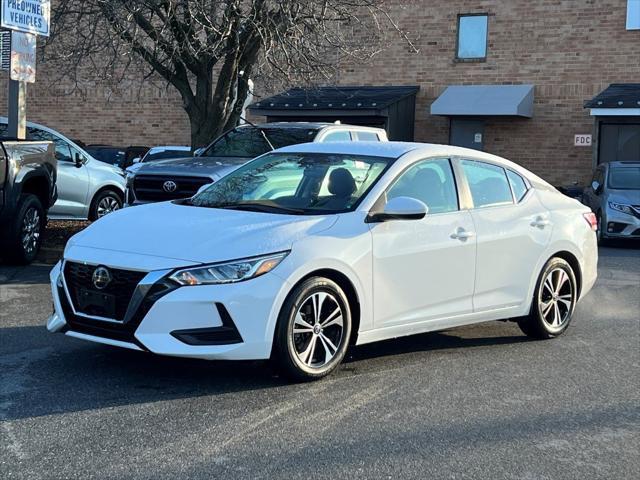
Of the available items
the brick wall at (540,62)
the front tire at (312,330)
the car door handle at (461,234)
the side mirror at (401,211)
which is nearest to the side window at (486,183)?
the car door handle at (461,234)

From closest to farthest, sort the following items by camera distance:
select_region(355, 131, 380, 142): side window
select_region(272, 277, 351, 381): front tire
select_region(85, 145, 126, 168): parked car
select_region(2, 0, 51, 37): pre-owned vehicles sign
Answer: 1. select_region(272, 277, 351, 381): front tire
2. select_region(2, 0, 51, 37): pre-owned vehicles sign
3. select_region(355, 131, 380, 142): side window
4. select_region(85, 145, 126, 168): parked car

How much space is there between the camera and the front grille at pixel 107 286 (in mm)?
5254

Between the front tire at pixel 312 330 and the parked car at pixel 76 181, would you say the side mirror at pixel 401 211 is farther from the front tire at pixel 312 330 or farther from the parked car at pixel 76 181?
the parked car at pixel 76 181

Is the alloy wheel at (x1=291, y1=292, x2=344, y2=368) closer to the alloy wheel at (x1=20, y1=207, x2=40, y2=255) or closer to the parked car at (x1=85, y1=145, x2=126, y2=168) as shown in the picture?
the alloy wheel at (x1=20, y1=207, x2=40, y2=255)

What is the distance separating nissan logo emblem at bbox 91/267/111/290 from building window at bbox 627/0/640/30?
20.8 m

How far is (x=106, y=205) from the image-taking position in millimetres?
14062

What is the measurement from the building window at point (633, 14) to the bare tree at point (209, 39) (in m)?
12.0

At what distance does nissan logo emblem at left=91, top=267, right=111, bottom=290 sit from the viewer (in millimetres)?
5344

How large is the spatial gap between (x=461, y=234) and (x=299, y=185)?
4.22 feet

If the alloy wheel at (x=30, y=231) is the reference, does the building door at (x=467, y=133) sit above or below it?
above

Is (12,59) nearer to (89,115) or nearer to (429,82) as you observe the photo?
(429,82)

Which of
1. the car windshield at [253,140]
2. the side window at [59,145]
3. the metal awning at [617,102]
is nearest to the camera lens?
the car windshield at [253,140]

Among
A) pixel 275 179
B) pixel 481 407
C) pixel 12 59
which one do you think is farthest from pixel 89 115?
pixel 481 407

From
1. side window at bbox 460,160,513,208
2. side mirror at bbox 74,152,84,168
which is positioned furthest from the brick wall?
side window at bbox 460,160,513,208
